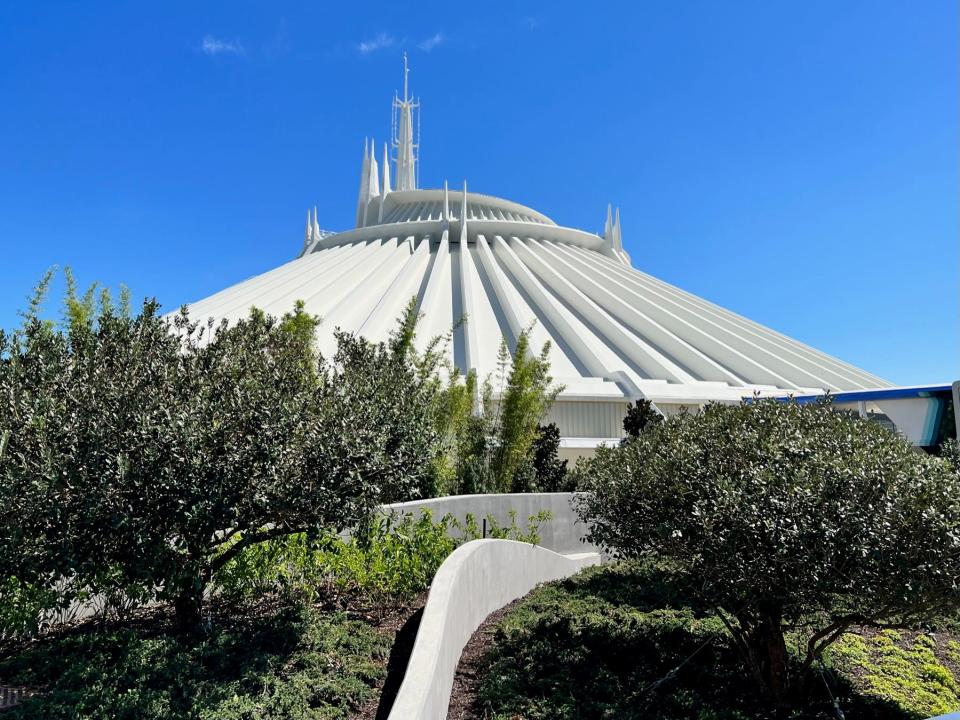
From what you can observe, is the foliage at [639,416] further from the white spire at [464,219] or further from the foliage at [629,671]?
the white spire at [464,219]

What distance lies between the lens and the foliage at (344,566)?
602cm

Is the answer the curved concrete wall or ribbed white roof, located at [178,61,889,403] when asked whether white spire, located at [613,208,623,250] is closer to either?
ribbed white roof, located at [178,61,889,403]

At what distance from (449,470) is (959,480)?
7.66 m

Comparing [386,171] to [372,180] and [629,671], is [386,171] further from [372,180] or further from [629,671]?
[629,671]

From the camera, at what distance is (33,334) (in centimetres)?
565

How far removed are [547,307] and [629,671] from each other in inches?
644

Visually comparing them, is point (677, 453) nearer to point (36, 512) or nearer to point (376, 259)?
point (36, 512)

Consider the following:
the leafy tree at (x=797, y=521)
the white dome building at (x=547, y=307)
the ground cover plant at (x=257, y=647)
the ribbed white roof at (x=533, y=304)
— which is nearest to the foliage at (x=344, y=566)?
the ground cover plant at (x=257, y=647)

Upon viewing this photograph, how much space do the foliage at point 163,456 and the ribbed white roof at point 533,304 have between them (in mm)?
9617

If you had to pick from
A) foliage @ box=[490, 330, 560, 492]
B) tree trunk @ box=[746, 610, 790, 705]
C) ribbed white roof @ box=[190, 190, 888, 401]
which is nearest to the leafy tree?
tree trunk @ box=[746, 610, 790, 705]

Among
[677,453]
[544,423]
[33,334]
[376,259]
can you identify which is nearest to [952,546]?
[677,453]

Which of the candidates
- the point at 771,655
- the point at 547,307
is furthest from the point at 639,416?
the point at 771,655

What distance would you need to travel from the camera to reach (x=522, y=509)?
35.7 ft

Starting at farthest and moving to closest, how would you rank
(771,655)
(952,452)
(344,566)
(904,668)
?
(344,566) → (904,668) → (952,452) → (771,655)
